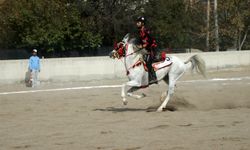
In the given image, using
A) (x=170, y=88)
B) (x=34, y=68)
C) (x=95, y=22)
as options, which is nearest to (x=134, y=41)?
(x=170, y=88)

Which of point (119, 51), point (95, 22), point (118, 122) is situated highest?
point (95, 22)

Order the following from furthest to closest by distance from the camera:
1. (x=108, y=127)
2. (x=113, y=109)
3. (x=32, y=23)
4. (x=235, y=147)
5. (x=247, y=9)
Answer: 1. (x=247, y=9)
2. (x=32, y=23)
3. (x=113, y=109)
4. (x=108, y=127)
5. (x=235, y=147)

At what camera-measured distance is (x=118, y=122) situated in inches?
523

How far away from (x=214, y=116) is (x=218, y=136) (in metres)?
3.34

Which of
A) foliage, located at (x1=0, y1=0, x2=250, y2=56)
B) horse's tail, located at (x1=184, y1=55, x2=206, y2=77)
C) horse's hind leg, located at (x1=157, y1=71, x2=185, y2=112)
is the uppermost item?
foliage, located at (x1=0, y1=0, x2=250, y2=56)

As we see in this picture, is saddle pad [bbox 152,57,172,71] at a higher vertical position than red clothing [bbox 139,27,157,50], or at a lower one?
lower

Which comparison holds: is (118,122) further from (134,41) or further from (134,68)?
(134,41)

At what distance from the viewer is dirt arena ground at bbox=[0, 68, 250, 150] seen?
10.1m

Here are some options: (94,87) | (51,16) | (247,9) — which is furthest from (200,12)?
(94,87)

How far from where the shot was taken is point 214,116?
13812mm

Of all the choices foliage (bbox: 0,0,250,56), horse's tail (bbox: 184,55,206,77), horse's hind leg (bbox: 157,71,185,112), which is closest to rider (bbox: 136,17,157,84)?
horse's hind leg (bbox: 157,71,185,112)

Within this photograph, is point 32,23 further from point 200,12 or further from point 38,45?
point 200,12

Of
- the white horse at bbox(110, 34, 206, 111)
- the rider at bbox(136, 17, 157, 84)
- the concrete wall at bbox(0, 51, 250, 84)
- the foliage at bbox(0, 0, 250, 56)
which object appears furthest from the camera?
the foliage at bbox(0, 0, 250, 56)

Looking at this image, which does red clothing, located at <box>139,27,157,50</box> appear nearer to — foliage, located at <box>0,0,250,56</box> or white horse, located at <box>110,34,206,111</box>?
white horse, located at <box>110,34,206,111</box>
